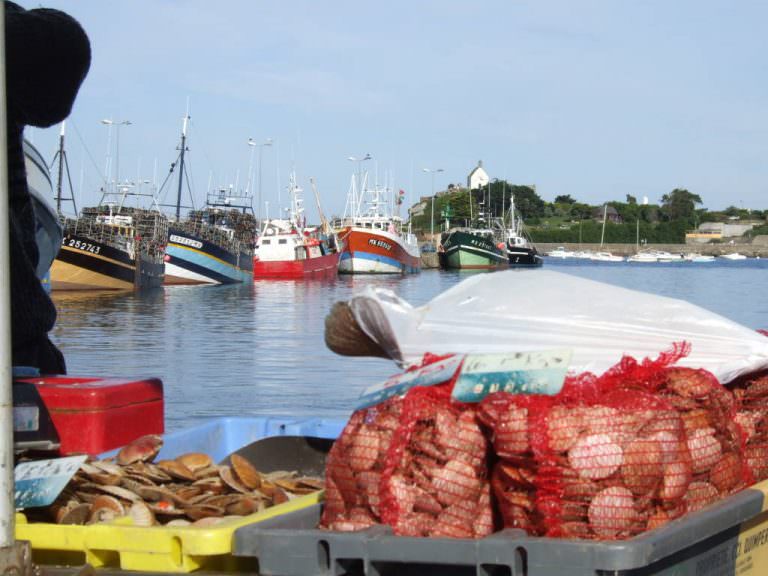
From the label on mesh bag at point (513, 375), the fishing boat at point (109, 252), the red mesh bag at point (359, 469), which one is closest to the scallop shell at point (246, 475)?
the red mesh bag at point (359, 469)

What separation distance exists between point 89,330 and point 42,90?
19.6 meters

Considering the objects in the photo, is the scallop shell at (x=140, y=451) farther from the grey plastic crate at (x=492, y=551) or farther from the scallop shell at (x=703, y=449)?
the scallop shell at (x=703, y=449)

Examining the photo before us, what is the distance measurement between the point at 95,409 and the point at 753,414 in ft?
8.36

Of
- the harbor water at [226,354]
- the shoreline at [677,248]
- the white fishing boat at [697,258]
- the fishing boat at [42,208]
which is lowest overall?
the white fishing boat at [697,258]

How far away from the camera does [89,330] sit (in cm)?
2348

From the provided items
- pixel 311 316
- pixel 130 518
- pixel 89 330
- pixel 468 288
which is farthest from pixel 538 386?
pixel 311 316

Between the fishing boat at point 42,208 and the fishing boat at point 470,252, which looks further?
the fishing boat at point 470,252

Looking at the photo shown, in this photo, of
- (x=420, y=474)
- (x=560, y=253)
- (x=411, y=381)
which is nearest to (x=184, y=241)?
(x=411, y=381)

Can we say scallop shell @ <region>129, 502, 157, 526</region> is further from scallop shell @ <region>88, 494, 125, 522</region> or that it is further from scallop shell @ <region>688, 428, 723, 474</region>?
scallop shell @ <region>688, 428, 723, 474</region>

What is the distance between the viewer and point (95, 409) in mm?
4824

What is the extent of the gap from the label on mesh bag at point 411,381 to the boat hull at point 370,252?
66041 mm

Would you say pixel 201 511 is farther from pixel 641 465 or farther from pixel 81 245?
pixel 81 245

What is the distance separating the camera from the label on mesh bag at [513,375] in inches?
142

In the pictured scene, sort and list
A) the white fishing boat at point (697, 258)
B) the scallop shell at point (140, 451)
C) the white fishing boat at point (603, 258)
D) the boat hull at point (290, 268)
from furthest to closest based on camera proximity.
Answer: the white fishing boat at point (697, 258) → the white fishing boat at point (603, 258) → the boat hull at point (290, 268) → the scallop shell at point (140, 451)
